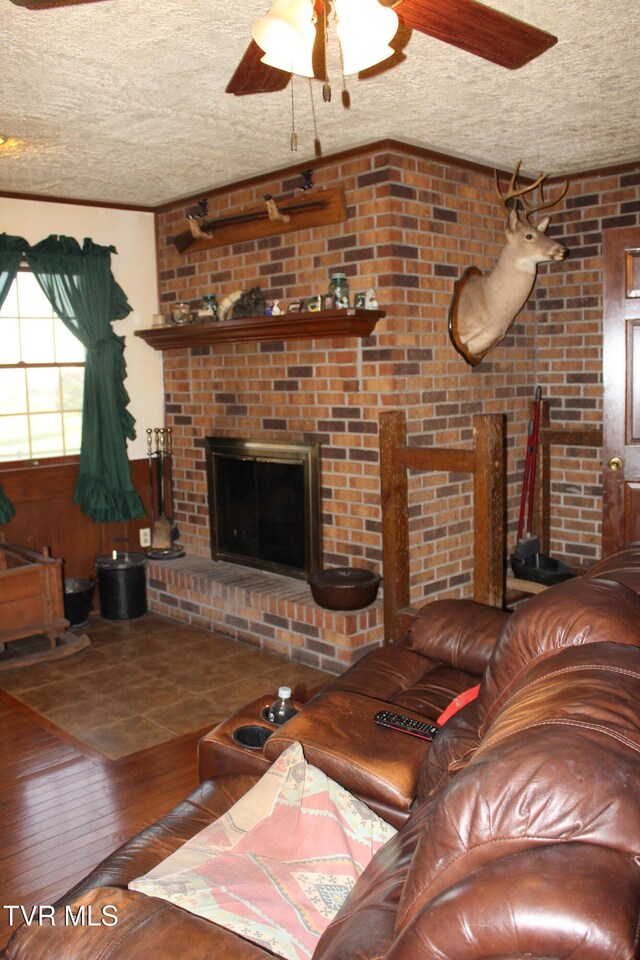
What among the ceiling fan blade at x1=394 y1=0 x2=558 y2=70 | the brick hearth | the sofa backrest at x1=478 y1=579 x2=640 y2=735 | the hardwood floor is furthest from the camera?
the brick hearth

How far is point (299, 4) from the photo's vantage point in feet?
5.75

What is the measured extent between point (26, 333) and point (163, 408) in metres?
1.06

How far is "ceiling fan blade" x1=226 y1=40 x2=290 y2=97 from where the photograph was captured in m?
2.14

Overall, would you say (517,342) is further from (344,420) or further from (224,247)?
(224,247)

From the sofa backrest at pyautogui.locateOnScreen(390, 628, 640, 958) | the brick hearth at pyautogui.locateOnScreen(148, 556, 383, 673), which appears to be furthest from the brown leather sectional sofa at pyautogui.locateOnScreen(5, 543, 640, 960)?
the brick hearth at pyautogui.locateOnScreen(148, 556, 383, 673)

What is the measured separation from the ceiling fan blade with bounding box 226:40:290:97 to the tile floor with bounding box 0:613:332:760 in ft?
8.29

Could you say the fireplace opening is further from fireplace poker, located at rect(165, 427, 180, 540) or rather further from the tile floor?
the tile floor

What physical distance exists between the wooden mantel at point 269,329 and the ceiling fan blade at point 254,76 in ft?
5.32

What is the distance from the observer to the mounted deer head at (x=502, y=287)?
13.7 ft

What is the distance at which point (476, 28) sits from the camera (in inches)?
81.3

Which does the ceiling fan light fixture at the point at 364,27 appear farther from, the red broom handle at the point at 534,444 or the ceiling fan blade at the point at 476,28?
the red broom handle at the point at 534,444

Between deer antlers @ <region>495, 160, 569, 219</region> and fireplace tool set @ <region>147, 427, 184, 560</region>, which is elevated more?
deer antlers @ <region>495, 160, 569, 219</region>

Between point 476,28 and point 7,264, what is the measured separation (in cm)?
348

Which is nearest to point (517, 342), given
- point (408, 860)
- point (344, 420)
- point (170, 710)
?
point (344, 420)
